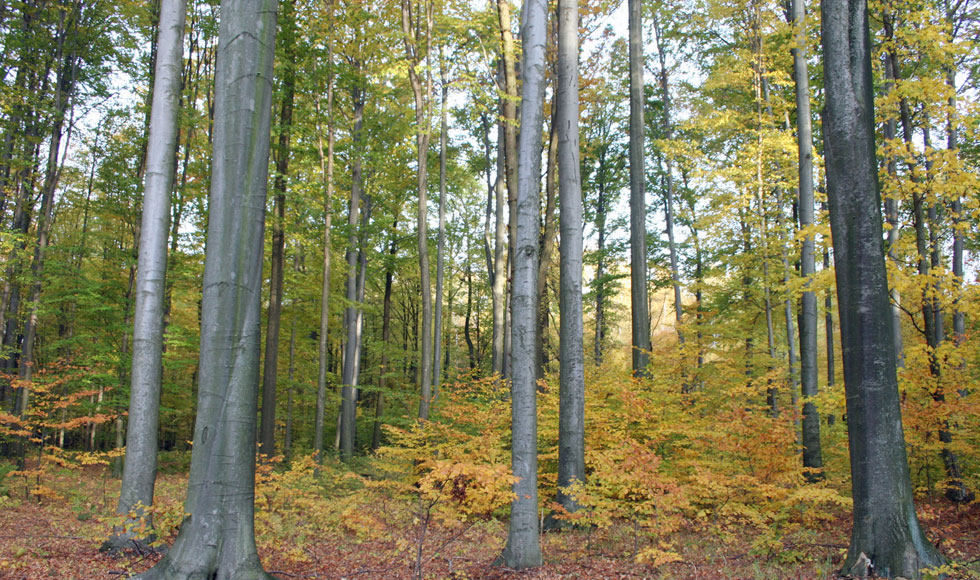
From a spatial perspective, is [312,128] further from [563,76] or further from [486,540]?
[486,540]

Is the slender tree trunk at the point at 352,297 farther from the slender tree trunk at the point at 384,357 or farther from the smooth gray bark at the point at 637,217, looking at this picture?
the smooth gray bark at the point at 637,217

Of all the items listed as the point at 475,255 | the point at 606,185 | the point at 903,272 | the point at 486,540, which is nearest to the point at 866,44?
the point at 903,272

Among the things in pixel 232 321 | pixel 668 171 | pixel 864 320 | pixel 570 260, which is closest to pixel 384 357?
pixel 668 171

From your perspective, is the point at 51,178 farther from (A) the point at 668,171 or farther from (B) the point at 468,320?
(B) the point at 468,320

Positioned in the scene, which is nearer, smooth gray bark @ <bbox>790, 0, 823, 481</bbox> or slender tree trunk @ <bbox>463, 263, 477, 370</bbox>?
smooth gray bark @ <bbox>790, 0, 823, 481</bbox>

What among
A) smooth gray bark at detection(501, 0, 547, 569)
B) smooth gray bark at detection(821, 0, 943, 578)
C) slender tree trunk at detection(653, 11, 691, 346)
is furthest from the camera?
slender tree trunk at detection(653, 11, 691, 346)

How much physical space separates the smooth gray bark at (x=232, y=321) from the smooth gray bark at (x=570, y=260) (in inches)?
149

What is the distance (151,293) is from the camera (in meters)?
5.75

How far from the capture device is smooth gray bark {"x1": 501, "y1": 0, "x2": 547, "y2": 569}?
513 cm

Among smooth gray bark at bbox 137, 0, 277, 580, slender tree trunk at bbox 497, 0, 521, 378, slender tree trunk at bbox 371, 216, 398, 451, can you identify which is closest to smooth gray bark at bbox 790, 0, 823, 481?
slender tree trunk at bbox 497, 0, 521, 378

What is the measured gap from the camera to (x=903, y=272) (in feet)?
21.1

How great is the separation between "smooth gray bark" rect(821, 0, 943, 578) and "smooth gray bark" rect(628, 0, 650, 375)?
519cm

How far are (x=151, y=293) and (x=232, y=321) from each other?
2525mm

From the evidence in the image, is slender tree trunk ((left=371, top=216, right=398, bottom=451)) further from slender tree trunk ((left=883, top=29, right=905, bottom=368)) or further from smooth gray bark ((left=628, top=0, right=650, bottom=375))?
slender tree trunk ((left=883, top=29, right=905, bottom=368))
